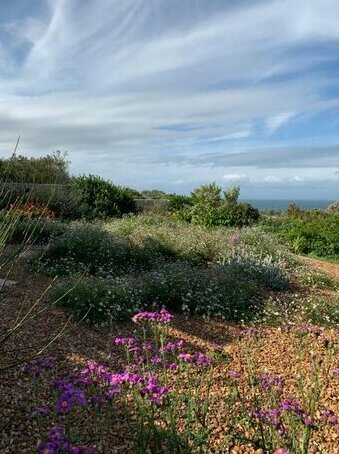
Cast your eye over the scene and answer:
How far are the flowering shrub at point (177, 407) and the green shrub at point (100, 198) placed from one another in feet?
38.7

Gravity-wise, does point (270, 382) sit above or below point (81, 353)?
above

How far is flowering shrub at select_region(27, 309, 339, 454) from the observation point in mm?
2420

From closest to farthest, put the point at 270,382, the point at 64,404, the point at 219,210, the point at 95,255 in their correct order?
1. the point at 64,404
2. the point at 270,382
3. the point at 95,255
4. the point at 219,210

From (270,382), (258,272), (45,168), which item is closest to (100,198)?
(45,168)

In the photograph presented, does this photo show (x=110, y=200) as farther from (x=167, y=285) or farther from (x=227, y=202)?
(x=167, y=285)

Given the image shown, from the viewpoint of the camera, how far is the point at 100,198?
17.2 m

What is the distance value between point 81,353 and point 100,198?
1269cm

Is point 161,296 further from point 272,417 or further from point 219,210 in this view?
point 219,210

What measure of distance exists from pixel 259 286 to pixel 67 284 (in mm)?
3102

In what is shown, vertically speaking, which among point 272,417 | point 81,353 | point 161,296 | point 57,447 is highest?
point 57,447

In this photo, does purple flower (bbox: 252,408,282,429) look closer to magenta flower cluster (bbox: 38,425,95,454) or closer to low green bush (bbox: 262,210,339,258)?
magenta flower cluster (bbox: 38,425,95,454)

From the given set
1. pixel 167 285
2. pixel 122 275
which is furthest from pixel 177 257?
pixel 167 285

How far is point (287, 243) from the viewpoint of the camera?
13727 mm

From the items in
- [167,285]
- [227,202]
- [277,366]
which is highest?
[227,202]
